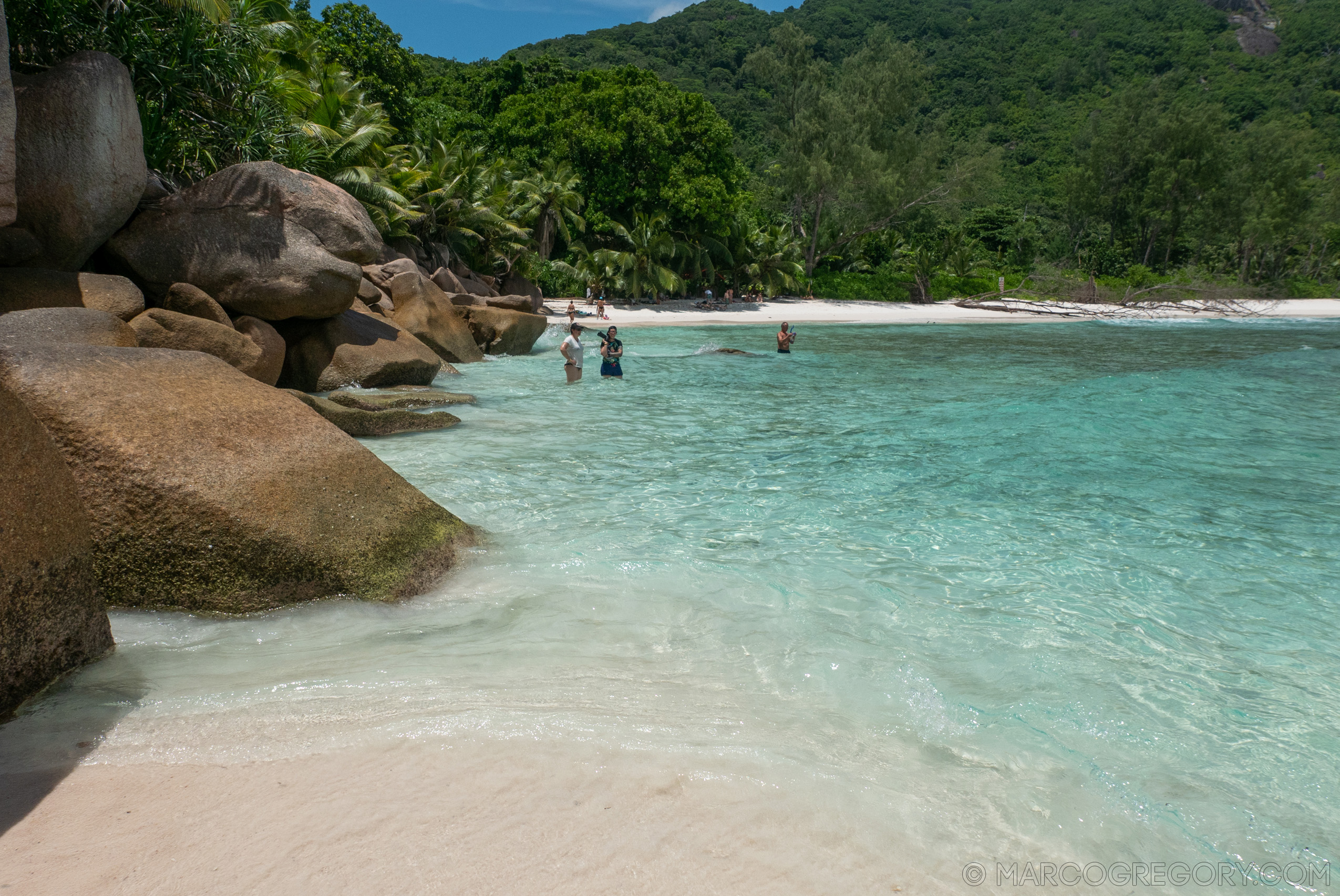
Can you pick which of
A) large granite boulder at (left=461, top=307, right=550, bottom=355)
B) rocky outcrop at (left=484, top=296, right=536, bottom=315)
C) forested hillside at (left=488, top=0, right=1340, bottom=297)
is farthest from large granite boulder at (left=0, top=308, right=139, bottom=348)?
forested hillside at (left=488, top=0, right=1340, bottom=297)

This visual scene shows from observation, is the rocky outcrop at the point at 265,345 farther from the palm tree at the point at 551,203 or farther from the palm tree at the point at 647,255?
the palm tree at the point at 647,255

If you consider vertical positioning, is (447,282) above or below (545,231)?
below

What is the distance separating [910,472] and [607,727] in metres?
6.06

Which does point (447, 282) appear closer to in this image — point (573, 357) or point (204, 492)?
point (573, 357)

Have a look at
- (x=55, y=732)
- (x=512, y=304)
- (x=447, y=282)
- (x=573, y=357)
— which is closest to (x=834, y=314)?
(x=447, y=282)

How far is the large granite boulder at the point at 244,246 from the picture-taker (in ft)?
35.6

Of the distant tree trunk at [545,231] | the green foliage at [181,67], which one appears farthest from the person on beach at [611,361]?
the distant tree trunk at [545,231]

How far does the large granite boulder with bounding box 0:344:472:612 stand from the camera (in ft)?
13.8

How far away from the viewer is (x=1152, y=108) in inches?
2090

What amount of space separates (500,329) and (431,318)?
10.3 feet

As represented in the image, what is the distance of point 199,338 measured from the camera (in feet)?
31.4

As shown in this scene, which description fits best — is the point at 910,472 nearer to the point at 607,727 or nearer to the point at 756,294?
the point at 607,727

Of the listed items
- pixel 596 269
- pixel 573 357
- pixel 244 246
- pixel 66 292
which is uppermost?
pixel 596 269

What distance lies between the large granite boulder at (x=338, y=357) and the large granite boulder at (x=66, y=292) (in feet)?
8.91
